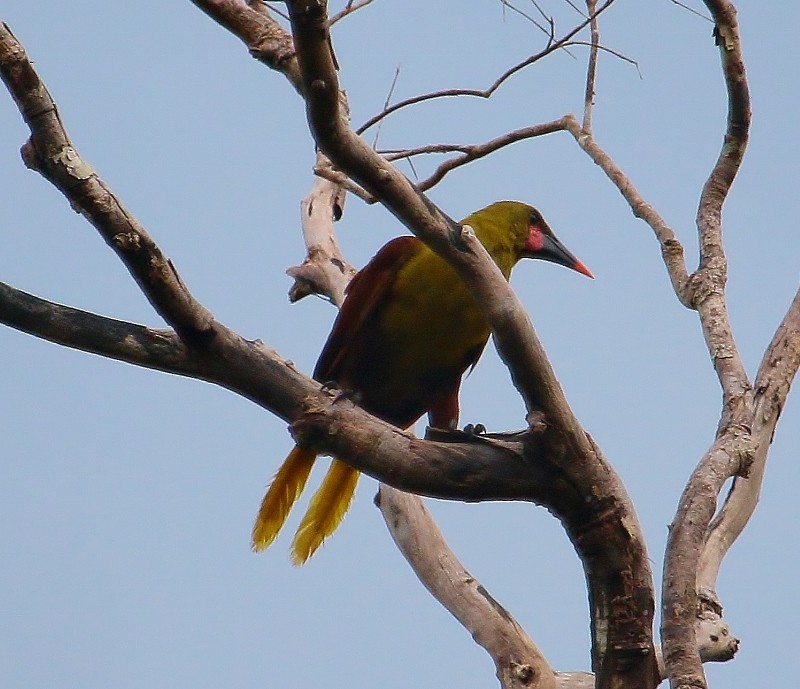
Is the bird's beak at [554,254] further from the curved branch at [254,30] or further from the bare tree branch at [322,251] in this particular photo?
the curved branch at [254,30]

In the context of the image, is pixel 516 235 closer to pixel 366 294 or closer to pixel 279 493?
pixel 366 294

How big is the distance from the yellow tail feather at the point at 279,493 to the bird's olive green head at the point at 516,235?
101 centimetres

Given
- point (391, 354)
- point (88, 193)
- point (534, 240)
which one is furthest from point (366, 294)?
point (88, 193)

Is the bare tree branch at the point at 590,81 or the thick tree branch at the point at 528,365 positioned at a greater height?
the bare tree branch at the point at 590,81

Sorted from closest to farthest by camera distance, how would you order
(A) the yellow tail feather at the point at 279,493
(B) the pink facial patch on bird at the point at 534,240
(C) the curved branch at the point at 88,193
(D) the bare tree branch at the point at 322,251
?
(C) the curved branch at the point at 88,193
(A) the yellow tail feather at the point at 279,493
(B) the pink facial patch on bird at the point at 534,240
(D) the bare tree branch at the point at 322,251

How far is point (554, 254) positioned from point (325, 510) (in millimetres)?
1323

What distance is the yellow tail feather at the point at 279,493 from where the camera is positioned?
10.6 feet

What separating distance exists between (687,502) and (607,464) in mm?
336

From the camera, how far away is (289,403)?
2.33 m

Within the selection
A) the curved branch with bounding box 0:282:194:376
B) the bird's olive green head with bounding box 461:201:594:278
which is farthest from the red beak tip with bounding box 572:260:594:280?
the curved branch with bounding box 0:282:194:376

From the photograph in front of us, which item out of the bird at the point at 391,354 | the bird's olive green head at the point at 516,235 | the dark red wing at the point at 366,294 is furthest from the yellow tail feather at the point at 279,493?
the bird's olive green head at the point at 516,235

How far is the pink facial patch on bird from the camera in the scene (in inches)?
152

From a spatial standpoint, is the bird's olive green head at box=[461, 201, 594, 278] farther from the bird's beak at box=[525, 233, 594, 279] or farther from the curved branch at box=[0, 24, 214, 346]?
the curved branch at box=[0, 24, 214, 346]

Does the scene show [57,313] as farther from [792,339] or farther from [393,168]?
[792,339]
